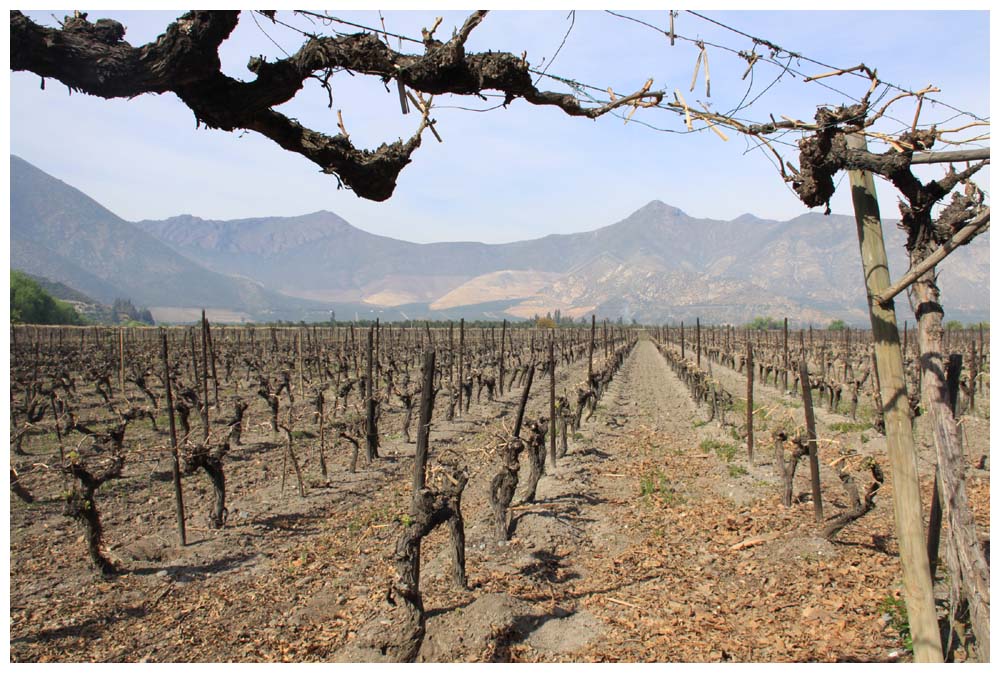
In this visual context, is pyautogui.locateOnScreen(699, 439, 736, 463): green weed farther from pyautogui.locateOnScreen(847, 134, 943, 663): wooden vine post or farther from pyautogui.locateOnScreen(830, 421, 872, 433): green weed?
pyautogui.locateOnScreen(847, 134, 943, 663): wooden vine post

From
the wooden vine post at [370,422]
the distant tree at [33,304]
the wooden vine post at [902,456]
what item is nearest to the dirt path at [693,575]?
the wooden vine post at [902,456]

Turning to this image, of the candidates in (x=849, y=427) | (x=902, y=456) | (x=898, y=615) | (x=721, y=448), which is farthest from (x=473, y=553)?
(x=849, y=427)

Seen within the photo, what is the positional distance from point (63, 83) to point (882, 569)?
7.02 meters

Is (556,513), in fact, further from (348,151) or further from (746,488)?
(348,151)

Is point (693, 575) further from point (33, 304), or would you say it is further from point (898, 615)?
point (33, 304)

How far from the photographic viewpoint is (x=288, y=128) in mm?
2777

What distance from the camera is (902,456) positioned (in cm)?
309

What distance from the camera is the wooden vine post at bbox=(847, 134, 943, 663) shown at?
306 cm

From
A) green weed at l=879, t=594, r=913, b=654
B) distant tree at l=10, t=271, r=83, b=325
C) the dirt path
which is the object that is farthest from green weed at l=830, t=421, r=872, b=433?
distant tree at l=10, t=271, r=83, b=325

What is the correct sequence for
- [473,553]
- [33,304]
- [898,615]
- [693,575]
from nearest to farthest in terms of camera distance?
[898,615] < [693,575] < [473,553] < [33,304]

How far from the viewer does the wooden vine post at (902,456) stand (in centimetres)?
306

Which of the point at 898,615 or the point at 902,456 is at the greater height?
the point at 902,456

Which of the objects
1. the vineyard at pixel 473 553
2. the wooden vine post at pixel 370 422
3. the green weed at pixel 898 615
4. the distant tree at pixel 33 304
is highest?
the distant tree at pixel 33 304

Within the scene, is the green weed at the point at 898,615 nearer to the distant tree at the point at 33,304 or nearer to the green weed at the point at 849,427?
the green weed at the point at 849,427
